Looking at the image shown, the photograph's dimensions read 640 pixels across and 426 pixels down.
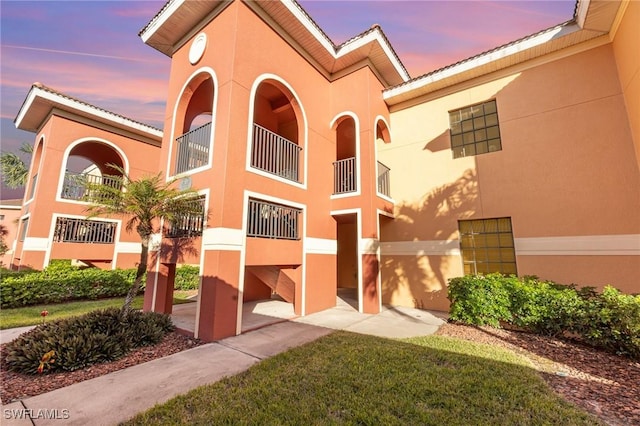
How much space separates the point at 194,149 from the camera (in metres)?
7.91

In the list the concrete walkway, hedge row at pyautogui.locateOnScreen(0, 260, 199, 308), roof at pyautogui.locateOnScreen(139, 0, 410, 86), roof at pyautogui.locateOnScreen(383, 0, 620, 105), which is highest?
roof at pyautogui.locateOnScreen(139, 0, 410, 86)

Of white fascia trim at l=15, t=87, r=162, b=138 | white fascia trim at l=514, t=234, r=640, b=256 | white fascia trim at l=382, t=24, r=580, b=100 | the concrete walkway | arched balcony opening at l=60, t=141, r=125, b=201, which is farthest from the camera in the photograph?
arched balcony opening at l=60, t=141, r=125, b=201

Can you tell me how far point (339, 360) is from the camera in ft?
14.9

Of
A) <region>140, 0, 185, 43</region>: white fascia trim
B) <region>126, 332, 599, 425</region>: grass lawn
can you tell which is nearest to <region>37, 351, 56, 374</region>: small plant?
<region>126, 332, 599, 425</region>: grass lawn

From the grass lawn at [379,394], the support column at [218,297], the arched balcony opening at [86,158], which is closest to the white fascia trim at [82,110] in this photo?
the arched balcony opening at [86,158]

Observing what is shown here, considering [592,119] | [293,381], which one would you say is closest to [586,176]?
[592,119]

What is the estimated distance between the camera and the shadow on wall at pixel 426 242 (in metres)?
9.23

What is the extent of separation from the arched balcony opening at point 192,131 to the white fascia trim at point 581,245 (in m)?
9.71

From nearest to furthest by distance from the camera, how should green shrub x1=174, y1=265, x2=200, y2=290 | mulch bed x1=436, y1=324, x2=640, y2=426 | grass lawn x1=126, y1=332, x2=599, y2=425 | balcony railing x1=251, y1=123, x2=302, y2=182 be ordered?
grass lawn x1=126, y1=332, x2=599, y2=425
mulch bed x1=436, y1=324, x2=640, y2=426
balcony railing x1=251, y1=123, x2=302, y2=182
green shrub x1=174, y1=265, x2=200, y2=290

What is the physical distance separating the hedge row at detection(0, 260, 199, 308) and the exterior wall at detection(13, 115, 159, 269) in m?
0.83

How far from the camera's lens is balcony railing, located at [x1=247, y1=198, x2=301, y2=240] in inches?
278

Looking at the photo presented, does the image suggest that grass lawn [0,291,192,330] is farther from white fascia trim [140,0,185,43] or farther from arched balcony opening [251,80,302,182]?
white fascia trim [140,0,185,43]

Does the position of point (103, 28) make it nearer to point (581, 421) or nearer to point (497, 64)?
point (497, 64)

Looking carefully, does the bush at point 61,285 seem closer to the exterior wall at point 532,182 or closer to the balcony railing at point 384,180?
the exterior wall at point 532,182
